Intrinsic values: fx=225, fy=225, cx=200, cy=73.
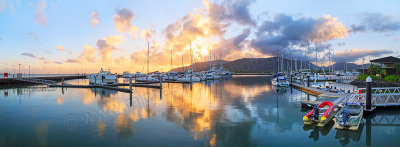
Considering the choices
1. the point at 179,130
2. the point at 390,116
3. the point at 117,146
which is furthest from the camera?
the point at 390,116

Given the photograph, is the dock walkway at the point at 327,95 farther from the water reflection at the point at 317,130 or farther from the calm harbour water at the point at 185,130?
the water reflection at the point at 317,130

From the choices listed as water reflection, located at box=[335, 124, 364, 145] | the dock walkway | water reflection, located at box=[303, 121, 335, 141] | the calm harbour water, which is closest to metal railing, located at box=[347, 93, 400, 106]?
the dock walkway

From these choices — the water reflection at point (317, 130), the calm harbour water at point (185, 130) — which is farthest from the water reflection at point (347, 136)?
the water reflection at point (317, 130)

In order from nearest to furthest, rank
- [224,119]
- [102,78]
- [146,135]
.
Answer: [146,135] < [224,119] < [102,78]

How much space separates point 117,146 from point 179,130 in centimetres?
403

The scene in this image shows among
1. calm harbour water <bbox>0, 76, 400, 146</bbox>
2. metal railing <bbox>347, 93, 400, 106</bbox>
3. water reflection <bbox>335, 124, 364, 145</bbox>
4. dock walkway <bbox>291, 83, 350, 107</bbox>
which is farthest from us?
metal railing <bbox>347, 93, 400, 106</bbox>

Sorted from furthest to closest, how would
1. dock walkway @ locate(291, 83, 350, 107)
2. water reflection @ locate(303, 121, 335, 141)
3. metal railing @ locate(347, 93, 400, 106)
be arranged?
metal railing @ locate(347, 93, 400, 106), dock walkway @ locate(291, 83, 350, 107), water reflection @ locate(303, 121, 335, 141)

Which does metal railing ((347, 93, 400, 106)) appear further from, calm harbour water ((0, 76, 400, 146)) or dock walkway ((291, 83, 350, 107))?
calm harbour water ((0, 76, 400, 146))

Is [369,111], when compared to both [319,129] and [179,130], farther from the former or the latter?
[179,130]

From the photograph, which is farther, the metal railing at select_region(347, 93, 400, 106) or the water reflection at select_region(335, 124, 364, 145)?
the metal railing at select_region(347, 93, 400, 106)

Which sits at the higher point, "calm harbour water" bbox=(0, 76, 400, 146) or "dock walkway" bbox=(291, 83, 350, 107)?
"dock walkway" bbox=(291, 83, 350, 107)

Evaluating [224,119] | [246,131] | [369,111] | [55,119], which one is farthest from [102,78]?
[369,111]

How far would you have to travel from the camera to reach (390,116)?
18547 millimetres

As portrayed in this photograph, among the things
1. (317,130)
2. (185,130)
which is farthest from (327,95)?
(185,130)
